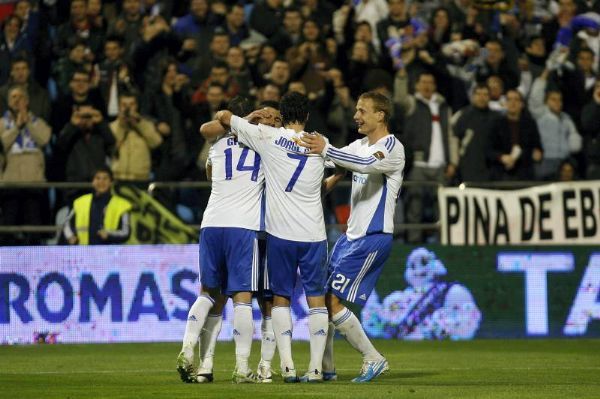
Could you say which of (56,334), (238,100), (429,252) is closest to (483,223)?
(429,252)

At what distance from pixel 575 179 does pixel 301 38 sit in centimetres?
450

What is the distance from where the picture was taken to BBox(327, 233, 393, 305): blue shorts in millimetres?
11766

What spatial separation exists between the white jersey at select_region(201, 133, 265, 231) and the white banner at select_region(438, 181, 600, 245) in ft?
23.3

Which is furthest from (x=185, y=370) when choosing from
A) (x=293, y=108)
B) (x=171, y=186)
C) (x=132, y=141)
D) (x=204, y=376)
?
(x=132, y=141)

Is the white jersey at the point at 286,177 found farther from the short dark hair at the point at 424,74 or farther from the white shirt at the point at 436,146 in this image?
the short dark hair at the point at 424,74

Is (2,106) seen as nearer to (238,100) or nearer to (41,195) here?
(41,195)

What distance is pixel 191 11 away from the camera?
21.0m

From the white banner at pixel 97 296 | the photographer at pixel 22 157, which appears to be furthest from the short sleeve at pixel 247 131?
the photographer at pixel 22 157

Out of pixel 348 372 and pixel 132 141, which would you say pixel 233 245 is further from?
pixel 132 141

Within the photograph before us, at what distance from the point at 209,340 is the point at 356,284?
1.35 metres

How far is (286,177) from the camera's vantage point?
1143 cm

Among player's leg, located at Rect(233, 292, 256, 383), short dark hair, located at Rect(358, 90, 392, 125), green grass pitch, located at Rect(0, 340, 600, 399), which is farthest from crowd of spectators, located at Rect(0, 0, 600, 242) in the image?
Answer: player's leg, located at Rect(233, 292, 256, 383)

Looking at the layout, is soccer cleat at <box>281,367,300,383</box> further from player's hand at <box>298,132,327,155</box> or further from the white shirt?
the white shirt

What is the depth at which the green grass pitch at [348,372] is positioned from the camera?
1055 centimetres
